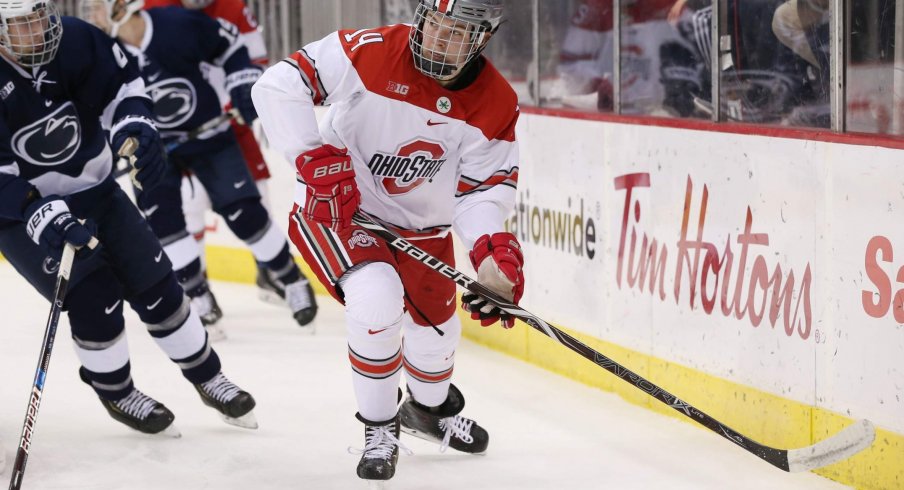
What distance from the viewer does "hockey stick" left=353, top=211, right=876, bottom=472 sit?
2.70 m

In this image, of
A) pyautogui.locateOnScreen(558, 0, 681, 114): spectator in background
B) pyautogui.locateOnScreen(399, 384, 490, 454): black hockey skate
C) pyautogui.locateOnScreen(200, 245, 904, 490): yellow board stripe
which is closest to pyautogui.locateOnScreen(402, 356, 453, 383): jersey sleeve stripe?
pyautogui.locateOnScreen(399, 384, 490, 454): black hockey skate

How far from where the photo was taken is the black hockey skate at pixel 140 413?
337 cm

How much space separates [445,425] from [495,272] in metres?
0.65

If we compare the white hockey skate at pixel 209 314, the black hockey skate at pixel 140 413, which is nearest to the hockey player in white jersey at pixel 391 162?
the black hockey skate at pixel 140 413

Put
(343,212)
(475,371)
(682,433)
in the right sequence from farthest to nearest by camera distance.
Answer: (475,371) → (682,433) → (343,212)

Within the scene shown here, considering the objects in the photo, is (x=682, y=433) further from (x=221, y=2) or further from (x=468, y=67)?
(x=221, y=2)

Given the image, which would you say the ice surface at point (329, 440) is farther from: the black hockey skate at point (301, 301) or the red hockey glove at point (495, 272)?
the red hockey glove at point (495, 272)

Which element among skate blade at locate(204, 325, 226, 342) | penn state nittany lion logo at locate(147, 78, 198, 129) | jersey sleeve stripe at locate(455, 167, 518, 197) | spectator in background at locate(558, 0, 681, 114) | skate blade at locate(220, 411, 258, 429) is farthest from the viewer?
skate blade at locate(204, 325, 226, 342)

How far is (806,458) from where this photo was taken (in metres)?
2.74

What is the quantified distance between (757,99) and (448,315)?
3.60 ft

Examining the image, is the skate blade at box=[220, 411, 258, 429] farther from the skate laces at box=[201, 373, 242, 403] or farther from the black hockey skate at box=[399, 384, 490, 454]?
the black hockey skate at box=[399, 384, 490, 454]

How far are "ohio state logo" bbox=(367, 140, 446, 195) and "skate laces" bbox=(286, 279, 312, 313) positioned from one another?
2.10m

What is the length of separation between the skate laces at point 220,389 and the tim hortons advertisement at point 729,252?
1.22 metres

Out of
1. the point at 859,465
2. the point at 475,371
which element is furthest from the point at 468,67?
the point at 475,371
